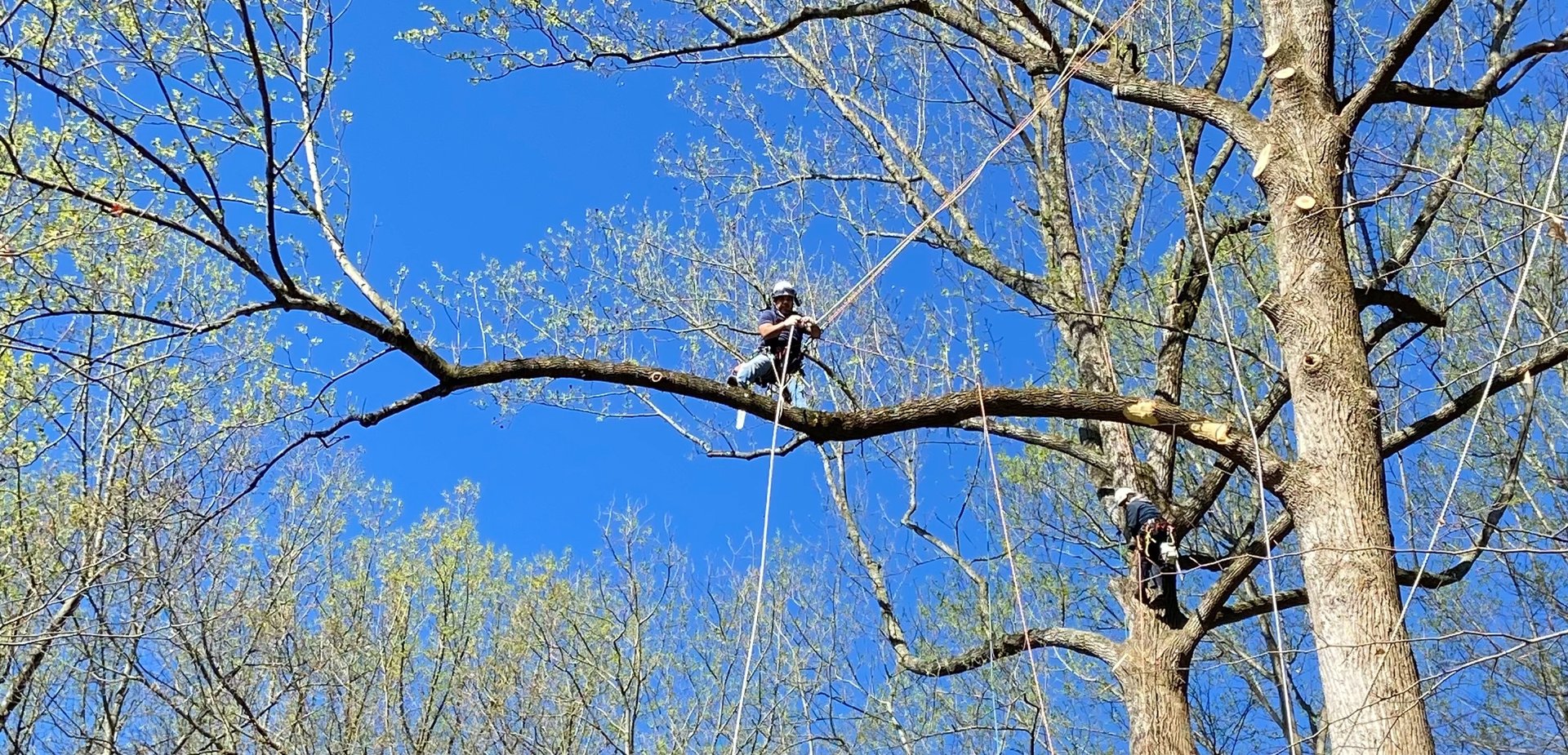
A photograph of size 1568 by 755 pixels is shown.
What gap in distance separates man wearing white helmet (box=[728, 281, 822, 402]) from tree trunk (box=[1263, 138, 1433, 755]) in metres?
1.78

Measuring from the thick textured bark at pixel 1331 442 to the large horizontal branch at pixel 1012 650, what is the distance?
146cm

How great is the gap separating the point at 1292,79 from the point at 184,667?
7.44 m

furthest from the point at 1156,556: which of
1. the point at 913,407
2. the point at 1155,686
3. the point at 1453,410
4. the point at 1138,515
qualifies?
the point at 913,407

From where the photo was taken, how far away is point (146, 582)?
25.1 ft

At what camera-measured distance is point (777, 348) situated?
16.6 ft

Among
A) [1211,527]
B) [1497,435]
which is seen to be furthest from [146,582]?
[1497,435]

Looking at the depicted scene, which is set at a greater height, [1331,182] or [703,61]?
[703,61]

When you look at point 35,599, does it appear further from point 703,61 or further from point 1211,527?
point 1211,527

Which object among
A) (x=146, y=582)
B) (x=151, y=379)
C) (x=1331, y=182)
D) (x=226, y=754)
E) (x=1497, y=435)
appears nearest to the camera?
(x=1331, y=182)

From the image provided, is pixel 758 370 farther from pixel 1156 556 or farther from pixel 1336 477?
pixel 1336 477

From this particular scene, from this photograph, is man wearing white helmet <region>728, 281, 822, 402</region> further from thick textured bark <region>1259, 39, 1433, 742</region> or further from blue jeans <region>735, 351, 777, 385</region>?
thick textured bark <region>1259, 39, 1433, 742</region>

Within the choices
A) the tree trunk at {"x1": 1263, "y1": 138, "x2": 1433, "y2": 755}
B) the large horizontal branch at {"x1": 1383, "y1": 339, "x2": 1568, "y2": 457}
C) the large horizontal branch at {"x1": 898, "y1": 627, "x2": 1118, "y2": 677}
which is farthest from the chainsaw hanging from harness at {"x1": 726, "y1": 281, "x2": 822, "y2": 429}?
the large horizontal branch at {"x1": 1383, "y1": 339, "x2": 1568, "y2": 457}

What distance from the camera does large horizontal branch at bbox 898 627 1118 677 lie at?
16.8 feet

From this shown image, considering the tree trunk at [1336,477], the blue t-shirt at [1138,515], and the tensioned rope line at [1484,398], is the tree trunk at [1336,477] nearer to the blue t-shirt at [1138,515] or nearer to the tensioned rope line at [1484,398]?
the tensioned rope line at [1484,398]
